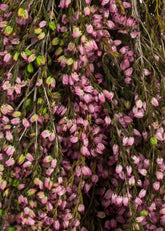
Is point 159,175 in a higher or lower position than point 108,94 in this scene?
lower

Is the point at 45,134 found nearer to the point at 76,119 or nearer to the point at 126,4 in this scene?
the point at 76,119

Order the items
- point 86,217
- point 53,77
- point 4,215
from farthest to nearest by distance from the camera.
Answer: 1. point 86,217
2. point 53,77
3. point 4,215

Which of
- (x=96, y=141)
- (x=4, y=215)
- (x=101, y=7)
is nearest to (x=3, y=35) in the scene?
(x=101, y=7)

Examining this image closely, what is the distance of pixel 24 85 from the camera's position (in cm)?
175

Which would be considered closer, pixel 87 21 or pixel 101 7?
pixel 87 21

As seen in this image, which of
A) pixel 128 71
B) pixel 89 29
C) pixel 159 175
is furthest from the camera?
pixel 128 71

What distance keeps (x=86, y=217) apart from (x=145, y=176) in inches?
15.3

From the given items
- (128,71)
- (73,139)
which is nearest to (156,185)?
(73,139)

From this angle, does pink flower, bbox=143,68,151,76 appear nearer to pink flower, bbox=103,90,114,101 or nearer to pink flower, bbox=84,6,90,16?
pink flower, bbox=103,90,114,101

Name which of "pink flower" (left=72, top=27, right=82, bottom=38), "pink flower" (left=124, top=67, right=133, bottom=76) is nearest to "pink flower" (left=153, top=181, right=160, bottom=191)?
"pink flower" (left=124, top=67, right=133, bottom=76)

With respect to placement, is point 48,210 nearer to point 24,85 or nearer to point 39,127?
point 39,127

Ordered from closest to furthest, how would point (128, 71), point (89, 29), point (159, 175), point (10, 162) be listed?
point (10, 162) → point (89, 29) → point (159, 175) → point (128, 71)

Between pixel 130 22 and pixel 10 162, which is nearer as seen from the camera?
pixel 10 162

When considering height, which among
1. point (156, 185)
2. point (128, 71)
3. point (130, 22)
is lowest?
point (156, 185)
